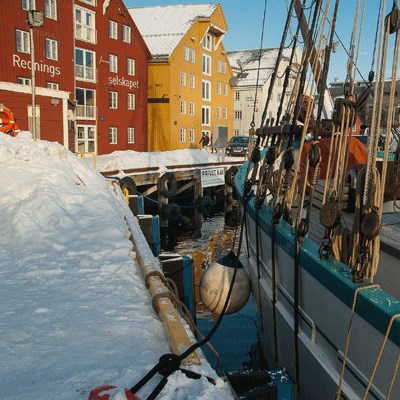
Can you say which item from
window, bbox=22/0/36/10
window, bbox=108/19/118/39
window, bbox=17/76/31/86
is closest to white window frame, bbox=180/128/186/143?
window, bbox=108/19/118/39

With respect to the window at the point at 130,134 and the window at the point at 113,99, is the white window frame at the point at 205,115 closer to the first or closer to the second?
the window at the point at 130,134

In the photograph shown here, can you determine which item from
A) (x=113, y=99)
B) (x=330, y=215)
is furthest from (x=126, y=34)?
(x=330, y=215)

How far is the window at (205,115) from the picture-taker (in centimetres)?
4083

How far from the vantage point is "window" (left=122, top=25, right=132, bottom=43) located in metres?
32.4

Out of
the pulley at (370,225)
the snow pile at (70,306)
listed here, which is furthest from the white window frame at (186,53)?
the pulley at (370,225)

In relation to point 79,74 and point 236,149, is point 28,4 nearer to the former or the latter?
point 79,74

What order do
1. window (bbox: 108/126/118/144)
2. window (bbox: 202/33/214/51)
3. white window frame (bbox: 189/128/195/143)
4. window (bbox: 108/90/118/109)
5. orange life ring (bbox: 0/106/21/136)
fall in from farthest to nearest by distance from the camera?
window (bbox: 202/33/214/51)
white window frame (bbox: 189/128/195/143)
window (bbox: 108/126/118/144)
window (bbox: 108/90/118/109)
orange life ring (bbox: 0/106/21/136)

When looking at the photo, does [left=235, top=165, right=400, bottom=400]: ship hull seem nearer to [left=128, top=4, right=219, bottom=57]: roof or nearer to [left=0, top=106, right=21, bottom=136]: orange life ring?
[left=0, top=106, right=21, bottom=136]: orange life ring

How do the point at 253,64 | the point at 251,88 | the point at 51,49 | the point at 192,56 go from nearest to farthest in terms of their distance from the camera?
the point at 51,49
the point at 192,56
the point at 251,88
the point at 253,64

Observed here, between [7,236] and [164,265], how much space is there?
252cm

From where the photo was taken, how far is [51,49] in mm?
26359

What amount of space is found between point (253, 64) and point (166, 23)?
2032 centimetres

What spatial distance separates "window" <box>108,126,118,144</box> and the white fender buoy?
2688cm

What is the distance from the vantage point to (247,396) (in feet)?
11.9
